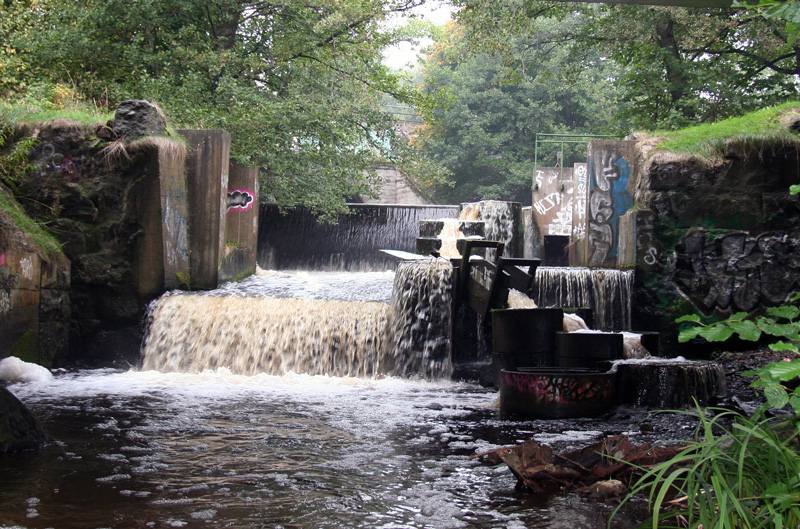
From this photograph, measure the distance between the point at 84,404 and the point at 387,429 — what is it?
3.64m

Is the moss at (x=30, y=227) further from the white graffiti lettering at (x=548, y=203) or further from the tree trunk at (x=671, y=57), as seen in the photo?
the white graffiti lettering at (x=548, y=203)

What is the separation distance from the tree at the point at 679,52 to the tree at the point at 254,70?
239cm

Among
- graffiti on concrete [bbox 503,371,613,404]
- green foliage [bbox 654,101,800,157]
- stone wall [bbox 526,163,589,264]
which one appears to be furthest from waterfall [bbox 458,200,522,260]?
graffiti on concrete [bbox 503,371,613,404]

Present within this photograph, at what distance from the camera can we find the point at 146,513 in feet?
12.8

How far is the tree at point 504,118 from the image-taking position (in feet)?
116

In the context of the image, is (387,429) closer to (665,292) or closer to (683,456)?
(683,456)

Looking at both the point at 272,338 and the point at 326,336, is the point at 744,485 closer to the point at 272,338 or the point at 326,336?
the point at 326,336

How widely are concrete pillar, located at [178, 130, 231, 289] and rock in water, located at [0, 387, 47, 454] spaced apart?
7.59 m

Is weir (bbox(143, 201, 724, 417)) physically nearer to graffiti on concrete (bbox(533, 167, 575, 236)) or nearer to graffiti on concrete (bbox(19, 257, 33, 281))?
graffiti on concrete (bbox(19, 257, 33, 281))

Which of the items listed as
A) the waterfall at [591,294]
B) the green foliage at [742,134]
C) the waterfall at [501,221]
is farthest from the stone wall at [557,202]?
the waterfall at [591,294]

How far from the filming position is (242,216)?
14883mm

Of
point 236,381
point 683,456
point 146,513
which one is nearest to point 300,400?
point 236,381

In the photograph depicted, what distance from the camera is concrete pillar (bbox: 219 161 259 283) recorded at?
14586 mm

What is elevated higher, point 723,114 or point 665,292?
point 723,114
